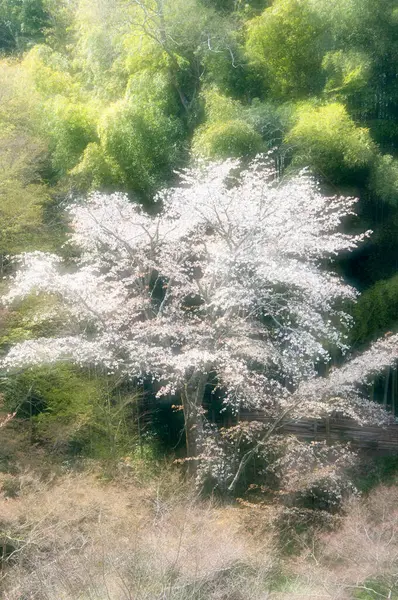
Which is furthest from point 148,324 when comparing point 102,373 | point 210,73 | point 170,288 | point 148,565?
point 210,73

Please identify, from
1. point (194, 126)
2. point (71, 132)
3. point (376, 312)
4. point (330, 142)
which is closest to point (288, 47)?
point (194, 126)

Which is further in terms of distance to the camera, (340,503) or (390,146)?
(390,146)

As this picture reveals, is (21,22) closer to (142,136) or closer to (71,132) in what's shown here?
(71,132)

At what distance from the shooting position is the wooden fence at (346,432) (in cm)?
980

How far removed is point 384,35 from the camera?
9.86 m

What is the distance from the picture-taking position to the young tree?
320 inches

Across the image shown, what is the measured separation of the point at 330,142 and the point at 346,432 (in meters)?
4.54

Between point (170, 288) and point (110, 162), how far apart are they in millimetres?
2746

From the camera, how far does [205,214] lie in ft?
27.4

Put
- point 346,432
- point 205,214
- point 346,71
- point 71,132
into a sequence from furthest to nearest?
point 71,132
point 346,71
point 346,432
point 205,214

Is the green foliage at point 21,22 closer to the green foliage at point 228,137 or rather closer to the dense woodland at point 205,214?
the dense woodland at point 205,214

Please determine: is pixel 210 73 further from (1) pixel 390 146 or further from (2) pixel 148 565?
(2) pixel 148 565

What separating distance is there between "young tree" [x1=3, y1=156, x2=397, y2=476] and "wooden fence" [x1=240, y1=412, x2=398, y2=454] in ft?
3.14

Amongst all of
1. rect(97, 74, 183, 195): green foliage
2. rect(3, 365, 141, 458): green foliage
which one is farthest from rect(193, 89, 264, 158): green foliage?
rect(3, 365, 141, 458): green foliage
